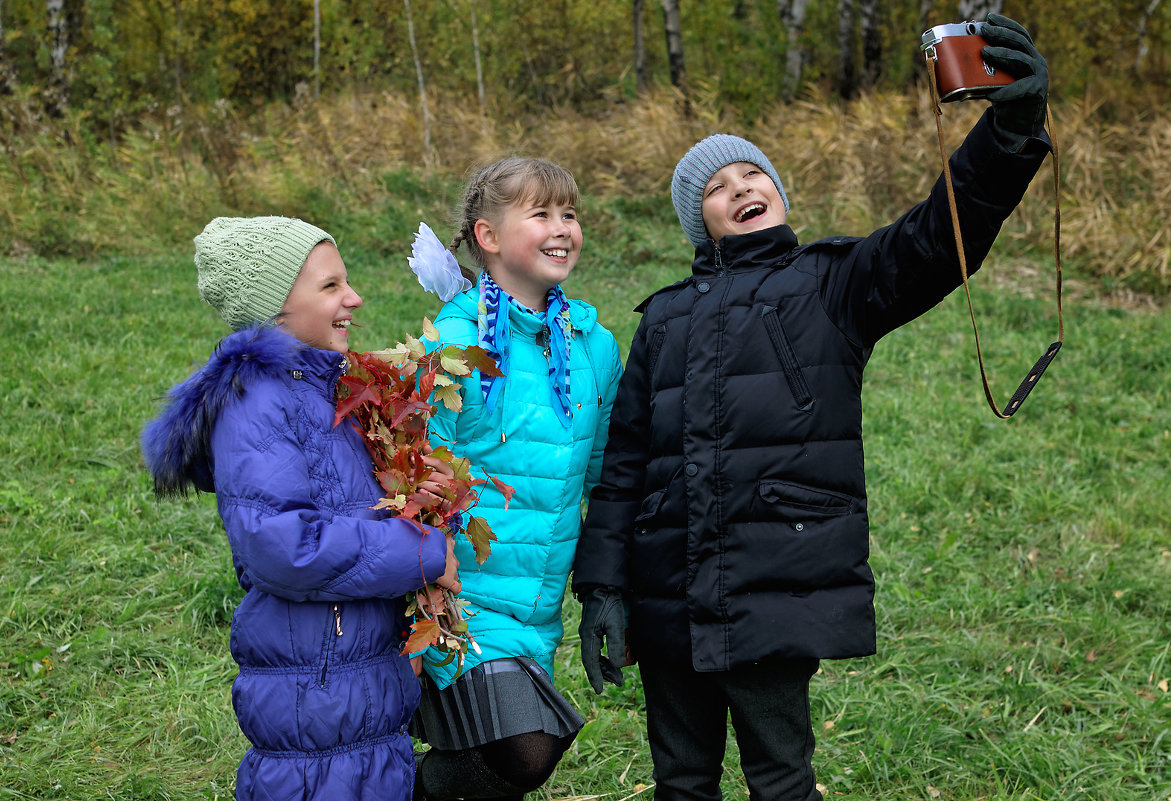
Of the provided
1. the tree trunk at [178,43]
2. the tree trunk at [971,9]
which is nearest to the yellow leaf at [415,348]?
the tree trunk at [971,9]

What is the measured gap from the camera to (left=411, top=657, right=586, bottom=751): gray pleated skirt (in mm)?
2256

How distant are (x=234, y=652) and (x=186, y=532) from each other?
282 centimetres

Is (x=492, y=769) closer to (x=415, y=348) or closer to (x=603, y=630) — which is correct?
(x=603, y=630)

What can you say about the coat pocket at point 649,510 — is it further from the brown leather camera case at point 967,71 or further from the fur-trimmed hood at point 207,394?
the brown leather camera case at point 967,71

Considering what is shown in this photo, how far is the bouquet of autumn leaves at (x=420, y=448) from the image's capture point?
214 cm

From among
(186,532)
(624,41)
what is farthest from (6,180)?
(624,41)

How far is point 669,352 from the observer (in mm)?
2422

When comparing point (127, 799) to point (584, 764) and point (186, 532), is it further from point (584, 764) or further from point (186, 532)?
point (186, 532)

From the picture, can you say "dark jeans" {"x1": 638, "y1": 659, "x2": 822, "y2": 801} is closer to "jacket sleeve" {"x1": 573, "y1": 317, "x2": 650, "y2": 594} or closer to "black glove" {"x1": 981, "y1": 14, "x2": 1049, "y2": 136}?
"jacket sleeve" {"x1": 573, "y1": 317, "x2": 650, "y2": 594}

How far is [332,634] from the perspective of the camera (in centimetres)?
207

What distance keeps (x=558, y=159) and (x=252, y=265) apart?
11.3 meters

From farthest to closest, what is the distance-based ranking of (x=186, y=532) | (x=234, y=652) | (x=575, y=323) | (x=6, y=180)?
(x=6, y=180) → (x=186, y=532) → (x=575, y=323) → (x=234, y=652)

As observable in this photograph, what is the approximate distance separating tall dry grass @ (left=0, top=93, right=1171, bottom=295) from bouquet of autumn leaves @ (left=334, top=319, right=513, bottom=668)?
8.19 metres

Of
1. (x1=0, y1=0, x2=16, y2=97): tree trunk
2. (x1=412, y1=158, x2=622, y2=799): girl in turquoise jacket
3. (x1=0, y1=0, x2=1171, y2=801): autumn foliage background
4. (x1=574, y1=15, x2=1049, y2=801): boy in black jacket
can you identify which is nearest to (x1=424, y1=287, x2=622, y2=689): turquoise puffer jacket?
(x1=412, y1=158, x2=622, y2=799): girl in turquoise jacket
